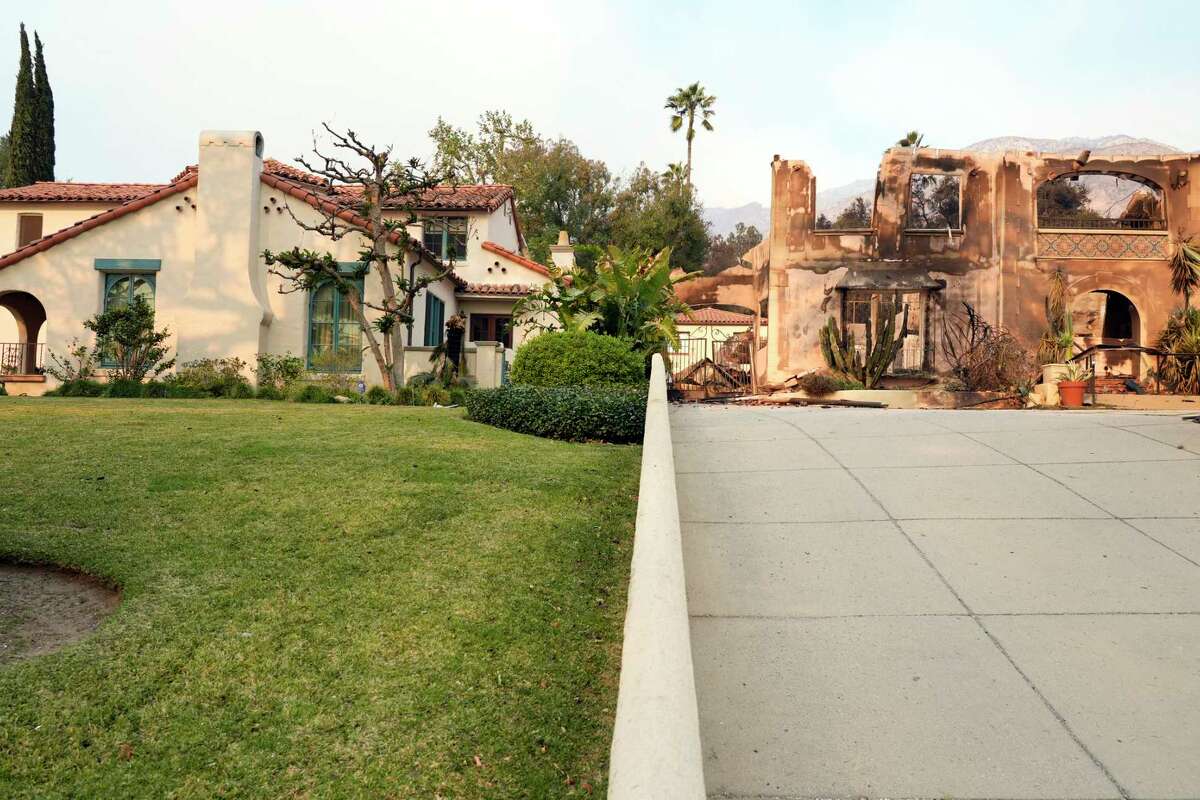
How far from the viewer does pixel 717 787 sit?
3031 millimetres

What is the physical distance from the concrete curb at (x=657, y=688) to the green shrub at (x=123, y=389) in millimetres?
15624

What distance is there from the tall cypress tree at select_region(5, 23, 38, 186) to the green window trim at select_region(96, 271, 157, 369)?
595 inches

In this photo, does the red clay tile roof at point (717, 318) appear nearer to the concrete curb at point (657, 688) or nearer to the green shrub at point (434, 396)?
the green shrub at point (434, 396)

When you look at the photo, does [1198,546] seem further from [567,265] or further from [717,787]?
[567,265]

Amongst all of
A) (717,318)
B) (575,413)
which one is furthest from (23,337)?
(717,318)

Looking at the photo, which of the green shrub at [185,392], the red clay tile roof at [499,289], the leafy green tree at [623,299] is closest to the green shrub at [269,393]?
the green shrub at [185,392]

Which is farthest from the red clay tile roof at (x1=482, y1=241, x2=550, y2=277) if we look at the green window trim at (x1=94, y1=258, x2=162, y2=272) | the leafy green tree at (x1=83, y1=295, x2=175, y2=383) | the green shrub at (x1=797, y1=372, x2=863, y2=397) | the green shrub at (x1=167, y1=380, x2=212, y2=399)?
the green shrub at (x1=167, y1=380, x2=212, y2=399)

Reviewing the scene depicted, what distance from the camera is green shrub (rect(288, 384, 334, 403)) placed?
1652cm

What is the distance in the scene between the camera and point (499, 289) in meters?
24.7

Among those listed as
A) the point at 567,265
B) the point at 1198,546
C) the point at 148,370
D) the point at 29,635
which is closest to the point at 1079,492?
the point at 1198,546

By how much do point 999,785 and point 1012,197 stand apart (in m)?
22.9

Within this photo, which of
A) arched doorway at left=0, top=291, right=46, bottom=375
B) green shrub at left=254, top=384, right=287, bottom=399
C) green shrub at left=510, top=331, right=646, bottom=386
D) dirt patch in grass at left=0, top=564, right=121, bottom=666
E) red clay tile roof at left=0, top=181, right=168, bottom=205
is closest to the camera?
dirt patch in grass at left=0, top=564, right=121, bottom=666

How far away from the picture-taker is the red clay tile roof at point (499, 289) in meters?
24.4

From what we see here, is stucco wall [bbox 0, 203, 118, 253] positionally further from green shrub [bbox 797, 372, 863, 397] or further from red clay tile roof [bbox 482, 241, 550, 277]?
green shrub [bbox 797, 372, 863, 397]
